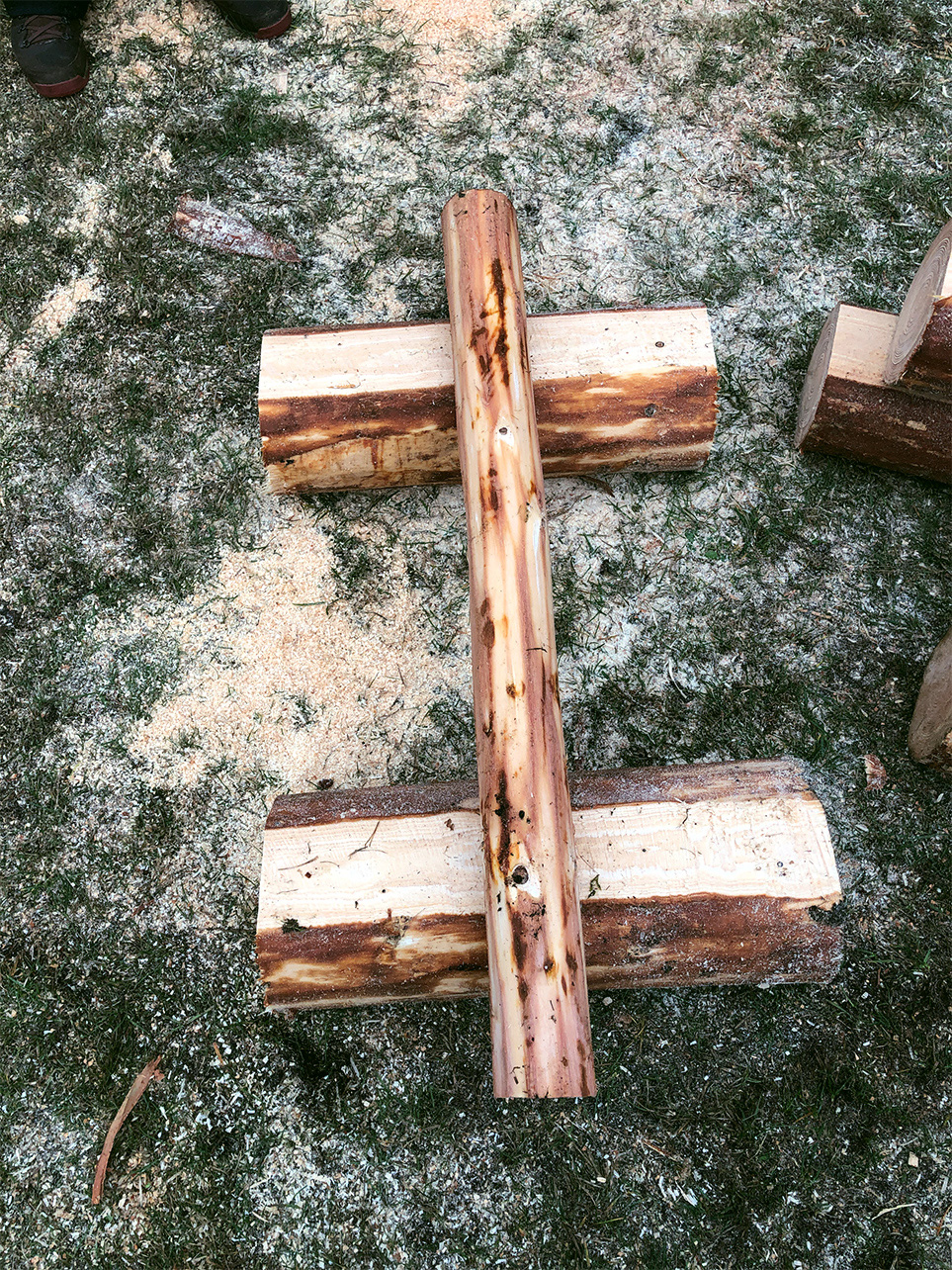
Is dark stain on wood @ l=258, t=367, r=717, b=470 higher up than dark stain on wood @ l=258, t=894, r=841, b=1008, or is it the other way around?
dark stain on wood @ l=258, t=367, r=717, b=470

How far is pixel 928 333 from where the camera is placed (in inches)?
92.9

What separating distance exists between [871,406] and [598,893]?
5.49ft

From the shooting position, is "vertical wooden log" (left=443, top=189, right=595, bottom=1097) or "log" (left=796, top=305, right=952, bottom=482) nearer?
"vertical wooden log" (left=443, top=189, right=595, bottom=1097)

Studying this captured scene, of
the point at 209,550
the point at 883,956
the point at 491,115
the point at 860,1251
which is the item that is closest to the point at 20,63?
the point at 491,115

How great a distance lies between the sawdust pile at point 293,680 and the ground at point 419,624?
0.04ft

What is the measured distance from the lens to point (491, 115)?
11.4ft

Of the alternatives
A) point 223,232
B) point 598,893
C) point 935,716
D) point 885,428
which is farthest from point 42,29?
point 935,716

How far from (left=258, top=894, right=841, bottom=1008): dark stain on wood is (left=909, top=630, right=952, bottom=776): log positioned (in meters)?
0.67

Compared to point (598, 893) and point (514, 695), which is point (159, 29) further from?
point (598, 893)

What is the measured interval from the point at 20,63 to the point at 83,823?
2926 millimetres

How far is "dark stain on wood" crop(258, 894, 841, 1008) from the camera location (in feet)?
6.67

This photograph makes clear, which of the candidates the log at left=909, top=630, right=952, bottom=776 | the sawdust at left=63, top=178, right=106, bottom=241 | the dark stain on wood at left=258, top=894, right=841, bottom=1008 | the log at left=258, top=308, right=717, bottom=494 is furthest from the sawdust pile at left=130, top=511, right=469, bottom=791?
the sawdust at left=63, top=178, right=106, bottom=241

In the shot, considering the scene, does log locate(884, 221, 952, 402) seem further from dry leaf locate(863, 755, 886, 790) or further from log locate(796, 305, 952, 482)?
dry leaf locate(863, 755, 886, 790)

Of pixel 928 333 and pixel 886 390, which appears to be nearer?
pixel 928 333
